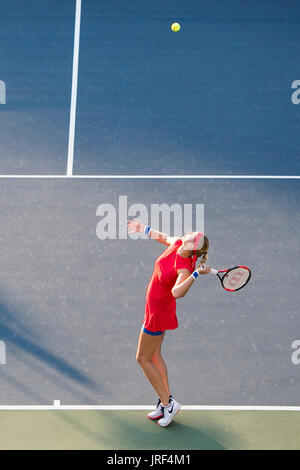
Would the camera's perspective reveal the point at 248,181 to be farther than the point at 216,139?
No

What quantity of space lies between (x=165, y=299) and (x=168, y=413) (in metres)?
1.22

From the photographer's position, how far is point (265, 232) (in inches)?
396

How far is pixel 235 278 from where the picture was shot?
22.8ft

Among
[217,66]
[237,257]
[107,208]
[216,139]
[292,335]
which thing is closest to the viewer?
[292,335]

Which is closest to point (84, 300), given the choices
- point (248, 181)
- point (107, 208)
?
point (107, 208)

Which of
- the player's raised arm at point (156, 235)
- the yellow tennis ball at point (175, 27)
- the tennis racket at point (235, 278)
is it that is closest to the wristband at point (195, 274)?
the tennis racket at point (235, 278)

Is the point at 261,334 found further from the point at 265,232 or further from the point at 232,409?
the point at 265,232

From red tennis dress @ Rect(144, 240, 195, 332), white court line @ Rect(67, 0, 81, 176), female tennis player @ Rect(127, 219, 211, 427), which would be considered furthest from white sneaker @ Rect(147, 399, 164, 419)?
white court line @ Rect(67, 0, 81, 176)

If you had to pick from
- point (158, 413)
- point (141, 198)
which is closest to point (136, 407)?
point (158, 413)

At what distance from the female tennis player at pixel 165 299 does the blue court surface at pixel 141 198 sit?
322 mm

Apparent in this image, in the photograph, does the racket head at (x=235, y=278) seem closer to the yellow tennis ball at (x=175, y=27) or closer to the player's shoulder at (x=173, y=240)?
the player's shoulder at (x=173, y=240)

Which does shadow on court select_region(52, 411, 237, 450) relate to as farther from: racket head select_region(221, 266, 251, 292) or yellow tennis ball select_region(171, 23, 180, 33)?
yellow tennis ball select_region(171, 23, 180, 33)

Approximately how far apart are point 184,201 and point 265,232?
1.33m

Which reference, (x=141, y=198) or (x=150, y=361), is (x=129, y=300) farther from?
(x=141, y=198)
